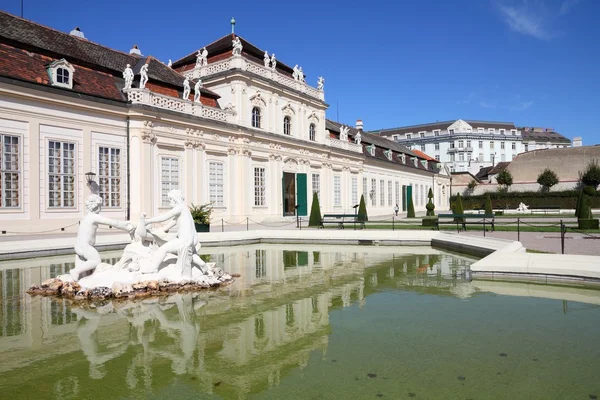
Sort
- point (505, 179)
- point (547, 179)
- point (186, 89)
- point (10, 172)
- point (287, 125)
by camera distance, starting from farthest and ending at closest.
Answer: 1. point (505, 179)
2. point (547, 179)
3. point (287, 125)
4. point (186, 89)
5. point (10, 172)

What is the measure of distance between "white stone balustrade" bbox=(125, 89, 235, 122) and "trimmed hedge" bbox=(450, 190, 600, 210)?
40950 mm

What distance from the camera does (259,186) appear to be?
96.2 ft

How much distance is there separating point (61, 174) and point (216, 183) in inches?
353

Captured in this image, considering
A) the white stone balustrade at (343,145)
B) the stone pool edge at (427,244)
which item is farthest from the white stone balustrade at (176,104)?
the white stone balustrade at (343,145)

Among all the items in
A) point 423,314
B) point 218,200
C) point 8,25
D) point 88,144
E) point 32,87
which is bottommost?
point 423,314

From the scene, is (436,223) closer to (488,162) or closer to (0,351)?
(0,351)

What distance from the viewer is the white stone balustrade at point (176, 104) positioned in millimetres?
21719

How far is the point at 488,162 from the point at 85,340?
95.5m

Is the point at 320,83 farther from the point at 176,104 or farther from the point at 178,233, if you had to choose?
the point at 178,233

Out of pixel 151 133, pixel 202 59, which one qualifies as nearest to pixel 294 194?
pixel 202 59

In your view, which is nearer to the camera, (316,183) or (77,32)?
(77,32)

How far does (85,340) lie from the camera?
526 cm

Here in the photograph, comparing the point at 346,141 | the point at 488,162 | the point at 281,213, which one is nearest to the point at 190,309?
the point at 281,213

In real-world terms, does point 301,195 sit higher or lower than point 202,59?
lower
